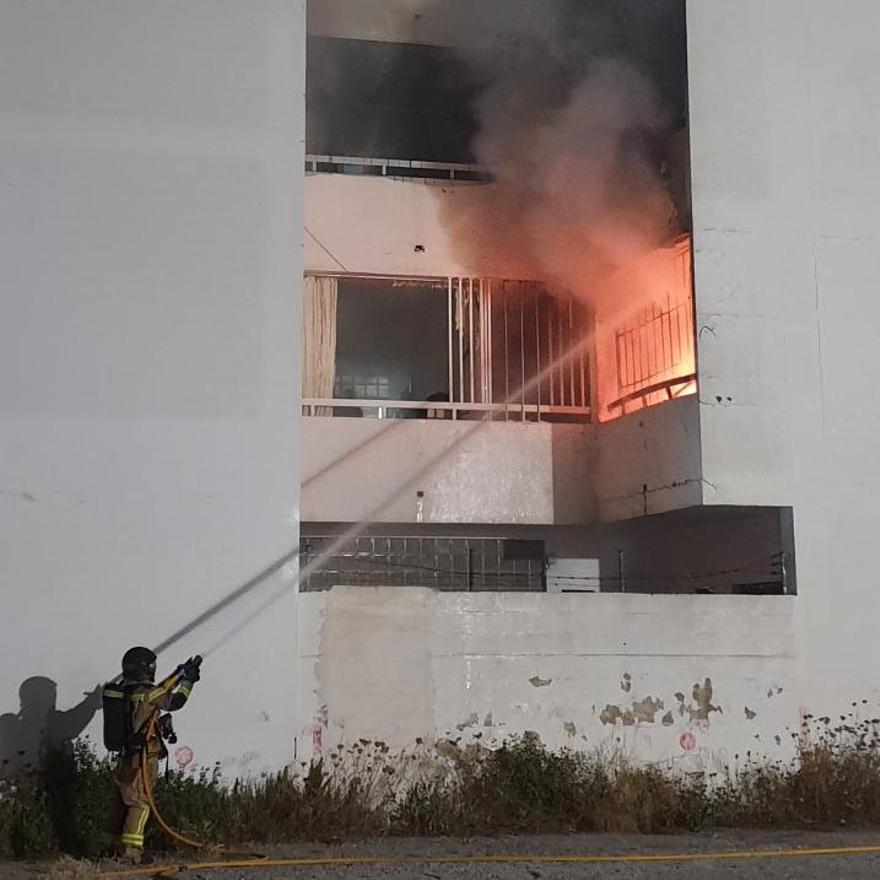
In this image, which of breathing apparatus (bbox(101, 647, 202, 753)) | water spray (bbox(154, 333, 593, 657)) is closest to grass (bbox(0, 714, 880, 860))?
breathing apparatus (bbox(101, 647, 202, 753))

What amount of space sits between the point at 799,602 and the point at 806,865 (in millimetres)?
2533

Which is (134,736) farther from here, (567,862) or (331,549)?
(331,549)

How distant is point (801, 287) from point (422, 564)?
439cm

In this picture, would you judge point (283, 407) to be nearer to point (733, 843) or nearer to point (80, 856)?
point (80, 856)

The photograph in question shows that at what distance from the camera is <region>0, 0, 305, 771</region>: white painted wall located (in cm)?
792

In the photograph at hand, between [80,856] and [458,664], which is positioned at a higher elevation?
[458,664]

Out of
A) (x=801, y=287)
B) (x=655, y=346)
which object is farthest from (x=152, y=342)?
(x=801, y=287)

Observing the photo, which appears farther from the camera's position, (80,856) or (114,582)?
(114,582)

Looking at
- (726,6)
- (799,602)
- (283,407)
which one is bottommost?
(799,602)

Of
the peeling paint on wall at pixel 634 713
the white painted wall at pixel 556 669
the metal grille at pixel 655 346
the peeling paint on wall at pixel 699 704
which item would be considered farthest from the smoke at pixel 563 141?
the peeling paint on wall at pixel 634 713

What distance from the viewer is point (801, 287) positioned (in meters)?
9.52

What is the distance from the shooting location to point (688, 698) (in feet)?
28.7

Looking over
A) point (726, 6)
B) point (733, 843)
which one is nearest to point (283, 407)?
point (733, 843)

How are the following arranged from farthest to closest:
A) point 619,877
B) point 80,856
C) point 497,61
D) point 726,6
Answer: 1. point 497,61
2. point 726,6
3. point 80,856
4. point 619,877
